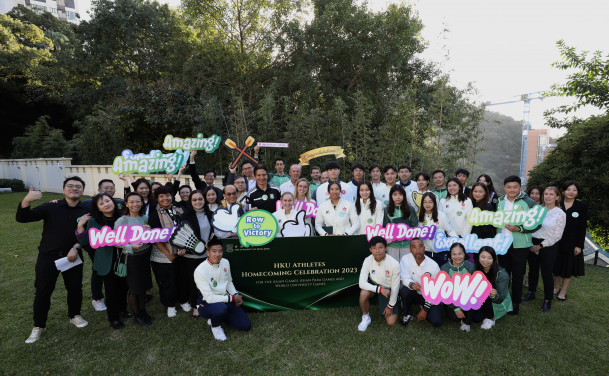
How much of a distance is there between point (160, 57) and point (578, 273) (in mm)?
16331

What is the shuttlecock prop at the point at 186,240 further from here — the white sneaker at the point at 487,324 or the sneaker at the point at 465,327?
the white sneaker at the point at 487,324

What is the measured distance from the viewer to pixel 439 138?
677 centimetres

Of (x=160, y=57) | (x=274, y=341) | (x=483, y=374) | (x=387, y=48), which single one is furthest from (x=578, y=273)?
(x=160, y=57)

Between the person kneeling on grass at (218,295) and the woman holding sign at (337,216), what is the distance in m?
1.27

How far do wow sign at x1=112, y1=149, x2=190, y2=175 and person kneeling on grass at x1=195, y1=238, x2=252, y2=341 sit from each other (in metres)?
1.83

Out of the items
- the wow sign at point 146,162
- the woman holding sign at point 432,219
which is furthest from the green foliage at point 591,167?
the wow sign at point 146,162

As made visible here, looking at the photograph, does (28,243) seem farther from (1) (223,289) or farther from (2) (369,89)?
(2) (369,89)

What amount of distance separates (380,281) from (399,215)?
805mm

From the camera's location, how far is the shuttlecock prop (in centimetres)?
325

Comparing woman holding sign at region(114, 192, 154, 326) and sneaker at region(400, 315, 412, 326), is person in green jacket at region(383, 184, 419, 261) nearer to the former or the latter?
sneaker at region(400, 315, 412, 326)

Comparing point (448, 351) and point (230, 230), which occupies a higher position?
point (230, 230)

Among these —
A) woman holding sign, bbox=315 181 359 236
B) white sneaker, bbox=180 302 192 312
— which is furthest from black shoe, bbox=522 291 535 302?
white sneaker, bbox=180 302 192 312

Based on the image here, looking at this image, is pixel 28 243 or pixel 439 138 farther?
pixel 439 138

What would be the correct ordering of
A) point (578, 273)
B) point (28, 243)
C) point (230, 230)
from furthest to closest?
point (28, 243) < point (578, 273) < point (230, 230)
